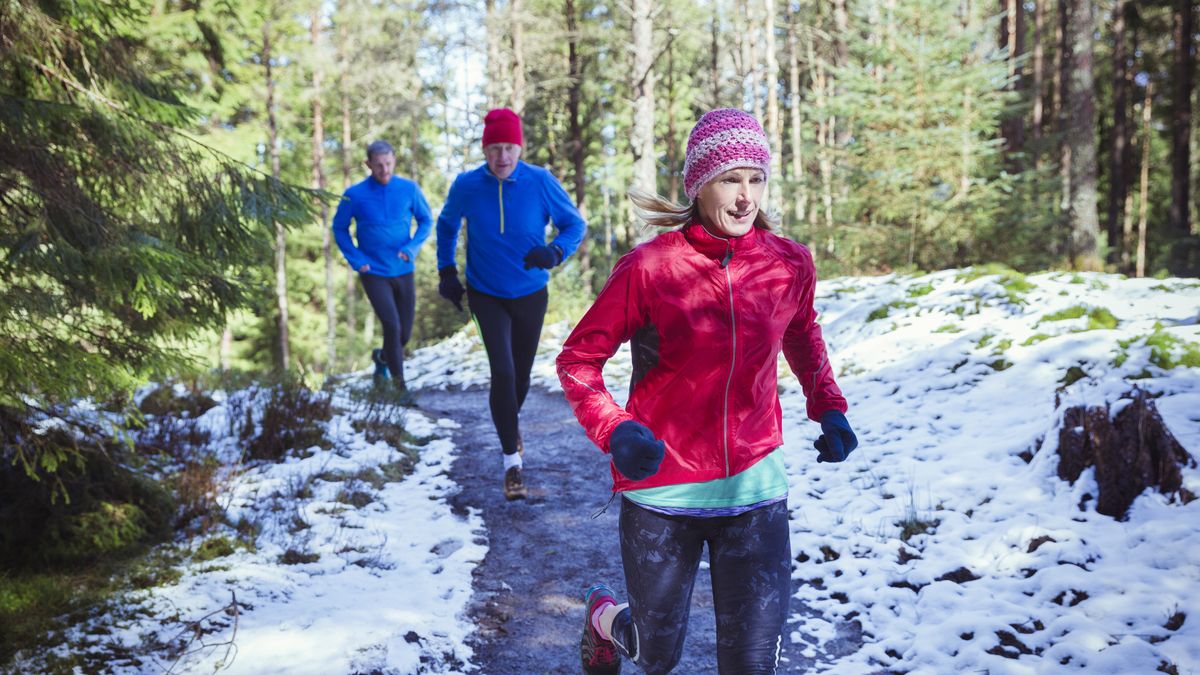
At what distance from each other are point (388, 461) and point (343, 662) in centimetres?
299

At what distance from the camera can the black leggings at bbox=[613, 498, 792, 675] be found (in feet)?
7.18

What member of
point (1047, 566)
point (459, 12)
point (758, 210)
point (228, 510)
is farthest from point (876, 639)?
point (459, 12)

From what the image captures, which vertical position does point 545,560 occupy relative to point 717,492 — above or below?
below

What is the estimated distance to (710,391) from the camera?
220cm

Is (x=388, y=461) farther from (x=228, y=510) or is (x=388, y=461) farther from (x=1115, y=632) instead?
(x=1115, y=632)

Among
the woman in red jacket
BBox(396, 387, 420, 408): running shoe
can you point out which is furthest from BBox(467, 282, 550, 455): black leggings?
BBox(396, 387, 420, 408): running shoe

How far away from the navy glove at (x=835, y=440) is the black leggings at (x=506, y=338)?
2.92m

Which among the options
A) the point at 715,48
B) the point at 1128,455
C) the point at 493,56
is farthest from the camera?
the point at 715,48

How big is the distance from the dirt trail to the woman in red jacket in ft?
4.31

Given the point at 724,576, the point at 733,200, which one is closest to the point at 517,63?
the point at 733,200

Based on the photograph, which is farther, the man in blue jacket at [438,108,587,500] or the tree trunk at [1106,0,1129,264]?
the tree trunk at [1106,0,1129,264]

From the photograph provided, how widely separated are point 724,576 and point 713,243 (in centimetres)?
105

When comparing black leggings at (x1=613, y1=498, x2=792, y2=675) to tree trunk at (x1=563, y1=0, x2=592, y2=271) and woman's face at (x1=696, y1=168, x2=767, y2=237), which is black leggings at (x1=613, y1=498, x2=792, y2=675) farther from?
tree trunk at (x1=563, y1=0, x2=592, y2=271)

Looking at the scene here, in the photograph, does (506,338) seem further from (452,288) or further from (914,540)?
(914,540)
